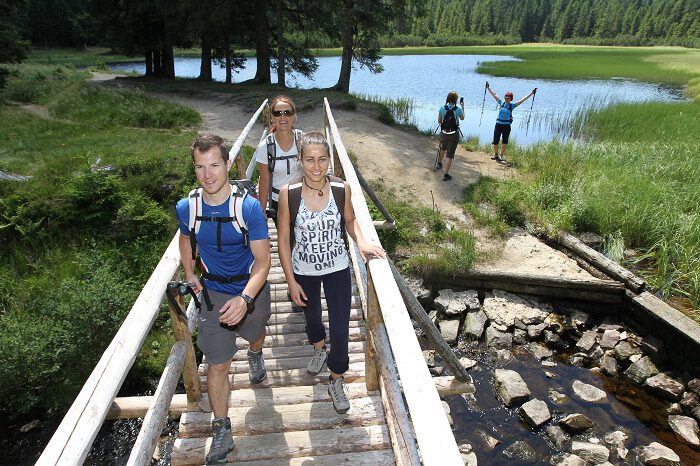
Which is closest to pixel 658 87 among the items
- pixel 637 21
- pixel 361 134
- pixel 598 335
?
pixel 361 134

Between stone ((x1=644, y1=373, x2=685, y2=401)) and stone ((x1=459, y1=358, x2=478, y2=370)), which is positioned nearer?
stone ((x1=644, y1=373, x2=685, y2=401))

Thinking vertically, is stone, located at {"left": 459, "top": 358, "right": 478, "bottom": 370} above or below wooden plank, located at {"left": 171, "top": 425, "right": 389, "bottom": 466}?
below

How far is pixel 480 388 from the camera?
664cm

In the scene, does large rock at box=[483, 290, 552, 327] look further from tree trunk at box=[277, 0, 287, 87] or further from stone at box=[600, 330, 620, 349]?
tree trunk at box=[277, 0, 287, 87]

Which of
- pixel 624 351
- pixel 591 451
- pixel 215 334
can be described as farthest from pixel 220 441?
pixel 624 351

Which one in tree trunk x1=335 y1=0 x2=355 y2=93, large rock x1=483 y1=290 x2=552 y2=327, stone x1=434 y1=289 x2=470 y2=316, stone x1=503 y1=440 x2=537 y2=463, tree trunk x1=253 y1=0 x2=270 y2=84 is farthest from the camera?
tree trunk x1=253 y1=0 x2=270 y2=84

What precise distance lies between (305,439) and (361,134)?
11.8 meters

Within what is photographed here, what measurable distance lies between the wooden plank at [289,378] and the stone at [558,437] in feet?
11.5

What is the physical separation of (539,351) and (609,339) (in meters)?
1.24

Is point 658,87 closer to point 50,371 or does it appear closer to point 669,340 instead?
point 669,340

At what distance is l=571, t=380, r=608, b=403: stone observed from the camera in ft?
21.2

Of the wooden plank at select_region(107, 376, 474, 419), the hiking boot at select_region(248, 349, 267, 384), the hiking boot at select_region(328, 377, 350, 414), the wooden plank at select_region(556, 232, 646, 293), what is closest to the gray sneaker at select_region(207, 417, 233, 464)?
the wooden plank at select_region(107, 376, 474, 419)

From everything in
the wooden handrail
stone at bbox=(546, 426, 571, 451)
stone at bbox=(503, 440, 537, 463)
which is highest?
the wooden handrail

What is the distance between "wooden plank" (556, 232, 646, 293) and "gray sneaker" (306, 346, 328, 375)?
6.56 m
